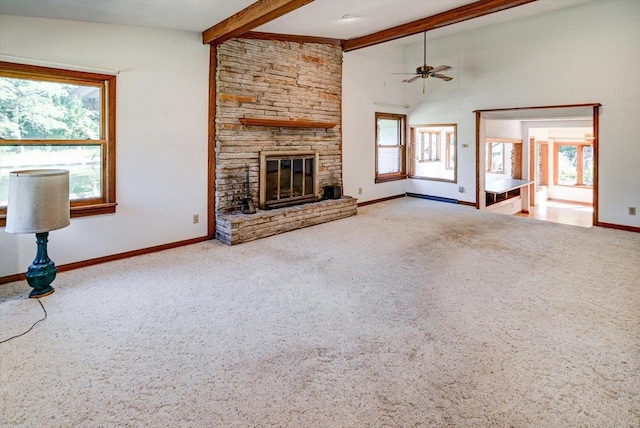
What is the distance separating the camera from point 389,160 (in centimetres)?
826

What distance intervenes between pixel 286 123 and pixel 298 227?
5.20 feet

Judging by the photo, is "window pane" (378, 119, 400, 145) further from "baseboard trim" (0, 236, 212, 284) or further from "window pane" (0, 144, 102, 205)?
"window pane" (0, 144, 102, 205)

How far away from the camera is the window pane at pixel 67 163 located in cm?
352

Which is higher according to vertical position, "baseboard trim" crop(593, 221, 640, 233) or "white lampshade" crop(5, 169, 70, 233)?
"white lampshade" crop(5, 169, 70, 233)

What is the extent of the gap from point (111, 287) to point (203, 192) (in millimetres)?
1838

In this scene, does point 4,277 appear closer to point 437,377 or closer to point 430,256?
point 437,377

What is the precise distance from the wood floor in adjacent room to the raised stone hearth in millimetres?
4877

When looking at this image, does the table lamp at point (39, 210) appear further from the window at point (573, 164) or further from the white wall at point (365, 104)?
the window at point (573, 164)

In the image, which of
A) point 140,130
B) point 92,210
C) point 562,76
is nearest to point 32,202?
point 92,210

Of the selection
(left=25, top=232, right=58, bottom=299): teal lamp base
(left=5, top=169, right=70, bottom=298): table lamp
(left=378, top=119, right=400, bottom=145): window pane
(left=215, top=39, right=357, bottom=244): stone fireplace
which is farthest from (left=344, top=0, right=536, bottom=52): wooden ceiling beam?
(left=25, top=232, right=58, bottom=299): teal lamp base

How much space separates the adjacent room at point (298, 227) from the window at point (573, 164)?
4.03 metres

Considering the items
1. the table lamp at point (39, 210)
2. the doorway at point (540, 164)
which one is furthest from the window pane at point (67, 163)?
the doorway at point (540, 164)

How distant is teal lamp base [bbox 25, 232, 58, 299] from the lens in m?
3.20

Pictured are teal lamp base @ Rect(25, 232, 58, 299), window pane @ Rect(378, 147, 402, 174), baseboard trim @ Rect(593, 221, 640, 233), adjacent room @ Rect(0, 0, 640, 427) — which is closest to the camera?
adjacent room @ Rect(0, 0, 640, 427)
